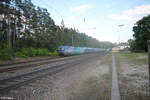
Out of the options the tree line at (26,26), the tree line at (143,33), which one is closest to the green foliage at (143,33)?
the tree line at (143,33)

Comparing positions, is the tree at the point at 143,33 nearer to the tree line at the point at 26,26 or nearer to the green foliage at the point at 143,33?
the green foliage at the point at 143,33

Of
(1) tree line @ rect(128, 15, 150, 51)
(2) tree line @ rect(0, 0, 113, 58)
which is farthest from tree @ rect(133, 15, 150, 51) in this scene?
(2) tree line @ rect(0, 0, 113, 58)

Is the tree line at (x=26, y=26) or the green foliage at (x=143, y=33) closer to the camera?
the tree line at (x=26, y=26)

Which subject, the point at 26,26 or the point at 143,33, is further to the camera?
the point at 143,33

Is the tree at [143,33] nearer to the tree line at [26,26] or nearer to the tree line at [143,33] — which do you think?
the tree line at [143,33]

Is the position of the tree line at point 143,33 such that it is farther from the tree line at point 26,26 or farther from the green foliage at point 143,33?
the tree line at point 26,26

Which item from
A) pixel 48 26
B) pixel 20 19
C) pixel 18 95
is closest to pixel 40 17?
pixel 48 26

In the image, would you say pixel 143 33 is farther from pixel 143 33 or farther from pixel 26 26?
pixel 26 26

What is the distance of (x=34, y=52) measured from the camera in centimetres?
2211

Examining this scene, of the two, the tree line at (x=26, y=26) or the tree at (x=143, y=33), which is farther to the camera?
the tree at (x=143, y=33)

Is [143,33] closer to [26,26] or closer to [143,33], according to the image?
[143,33]

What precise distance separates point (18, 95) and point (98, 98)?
2.89 m

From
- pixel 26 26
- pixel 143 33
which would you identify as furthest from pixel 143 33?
pixel 26 26

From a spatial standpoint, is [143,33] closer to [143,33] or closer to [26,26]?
[143,33]
